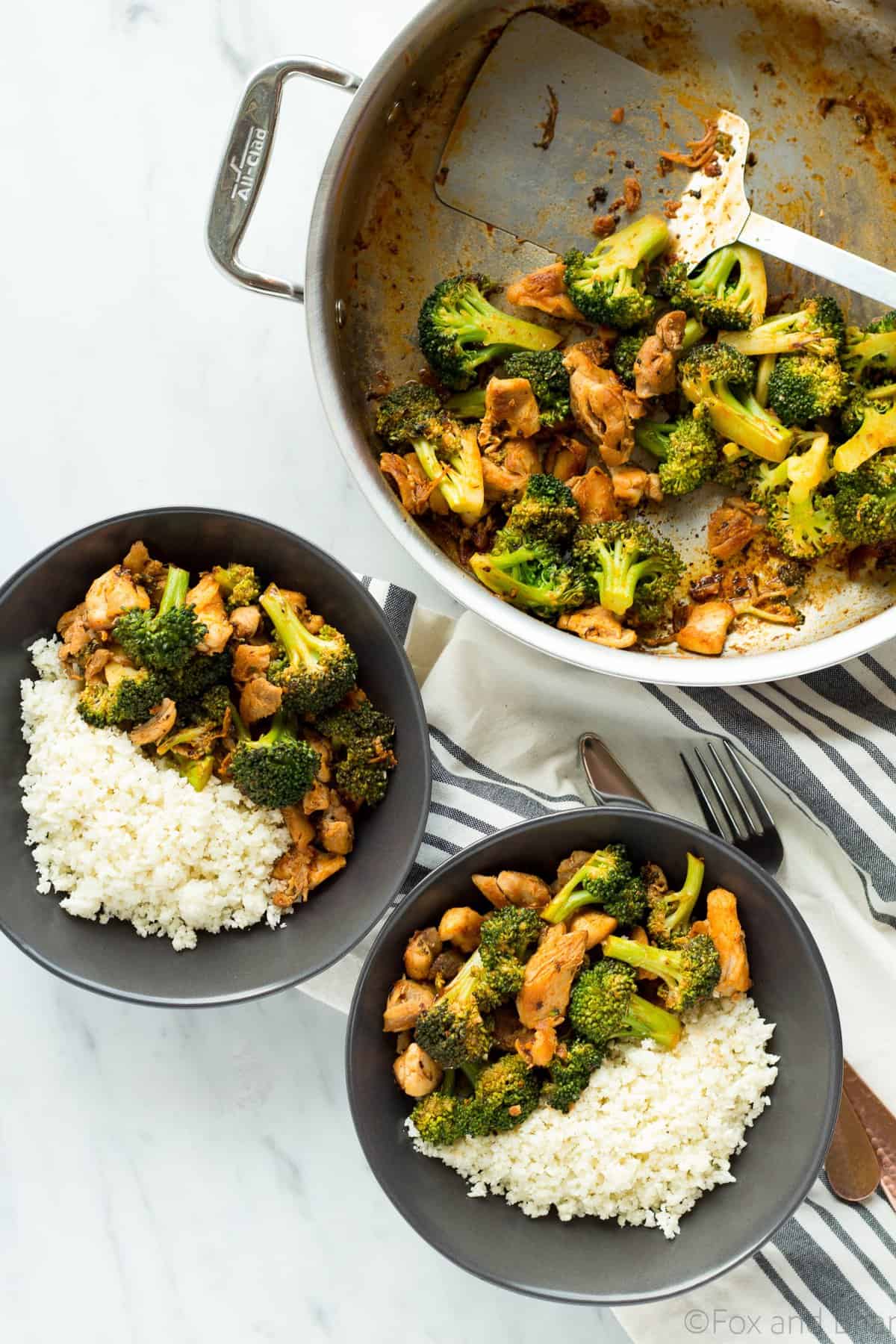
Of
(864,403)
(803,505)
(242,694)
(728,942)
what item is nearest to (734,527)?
(803,505)

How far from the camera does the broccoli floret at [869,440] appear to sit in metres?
2.26

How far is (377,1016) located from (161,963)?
47cm

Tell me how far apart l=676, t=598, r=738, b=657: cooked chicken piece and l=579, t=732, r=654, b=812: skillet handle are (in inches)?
11.7

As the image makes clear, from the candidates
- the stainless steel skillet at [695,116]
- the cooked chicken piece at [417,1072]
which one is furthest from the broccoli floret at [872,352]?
the cooked chicken piece at [417,1072]

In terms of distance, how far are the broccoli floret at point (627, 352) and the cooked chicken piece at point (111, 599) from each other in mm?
1150

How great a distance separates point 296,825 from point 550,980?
612 millimetres

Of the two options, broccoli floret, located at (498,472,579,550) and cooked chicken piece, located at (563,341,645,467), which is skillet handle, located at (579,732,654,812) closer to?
broccoli floret, located at (498,472,579,550)

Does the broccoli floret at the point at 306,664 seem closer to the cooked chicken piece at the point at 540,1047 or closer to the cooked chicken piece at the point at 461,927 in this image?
the cooked chicken piece at the point at 461,927

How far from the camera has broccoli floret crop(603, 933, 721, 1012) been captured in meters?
2.13

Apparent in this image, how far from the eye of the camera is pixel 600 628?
2.34 metres

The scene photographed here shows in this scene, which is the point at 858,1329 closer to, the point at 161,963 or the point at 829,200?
the point at 161,963

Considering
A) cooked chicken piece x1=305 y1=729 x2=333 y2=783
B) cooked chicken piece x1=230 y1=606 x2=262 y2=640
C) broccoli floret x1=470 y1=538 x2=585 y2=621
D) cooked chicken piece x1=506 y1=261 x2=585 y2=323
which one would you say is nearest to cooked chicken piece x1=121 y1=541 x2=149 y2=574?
cooked chicken piece x1=230 y1=606 x2=262 y2=640

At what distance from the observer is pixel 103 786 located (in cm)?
217

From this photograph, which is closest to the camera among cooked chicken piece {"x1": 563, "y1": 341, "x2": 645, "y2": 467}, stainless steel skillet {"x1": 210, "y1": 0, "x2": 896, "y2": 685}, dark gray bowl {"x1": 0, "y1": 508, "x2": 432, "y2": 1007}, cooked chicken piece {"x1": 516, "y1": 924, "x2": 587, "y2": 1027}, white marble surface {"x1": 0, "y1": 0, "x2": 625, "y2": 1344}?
cooked chicken piece {"x1": 516, "y1": 924, "x2": 587, "y2": 1027}
